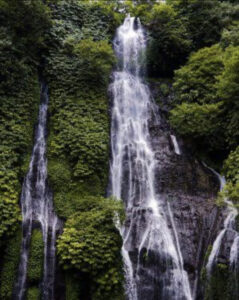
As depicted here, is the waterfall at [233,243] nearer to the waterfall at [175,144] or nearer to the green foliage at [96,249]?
the green foliage at [96,249]

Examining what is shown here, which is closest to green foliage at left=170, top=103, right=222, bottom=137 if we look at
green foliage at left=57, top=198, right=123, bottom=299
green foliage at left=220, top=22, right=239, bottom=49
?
green foliage at left=220, top=22, right=239, bottom=49

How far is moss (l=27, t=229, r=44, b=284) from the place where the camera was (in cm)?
758

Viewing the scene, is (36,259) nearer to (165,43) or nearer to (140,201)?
(140,201)

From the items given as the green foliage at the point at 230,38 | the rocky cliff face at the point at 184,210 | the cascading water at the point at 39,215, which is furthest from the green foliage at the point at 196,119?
the cascading water at the point at 39,215

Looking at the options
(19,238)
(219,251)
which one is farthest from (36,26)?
(219,251)

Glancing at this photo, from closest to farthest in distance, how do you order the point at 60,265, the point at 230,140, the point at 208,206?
the point at 60,265
the point at 208,206
the point at 230,140

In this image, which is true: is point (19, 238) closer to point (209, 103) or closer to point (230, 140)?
point (230, 140)

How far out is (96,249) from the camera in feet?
25.7

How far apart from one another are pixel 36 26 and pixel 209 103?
782 centimetres

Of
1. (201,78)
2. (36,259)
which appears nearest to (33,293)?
(36,259)

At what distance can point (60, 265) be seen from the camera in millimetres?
7820

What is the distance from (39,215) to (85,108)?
15.9 ft

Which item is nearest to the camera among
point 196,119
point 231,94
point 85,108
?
point 231,94

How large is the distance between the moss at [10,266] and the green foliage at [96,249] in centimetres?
110
